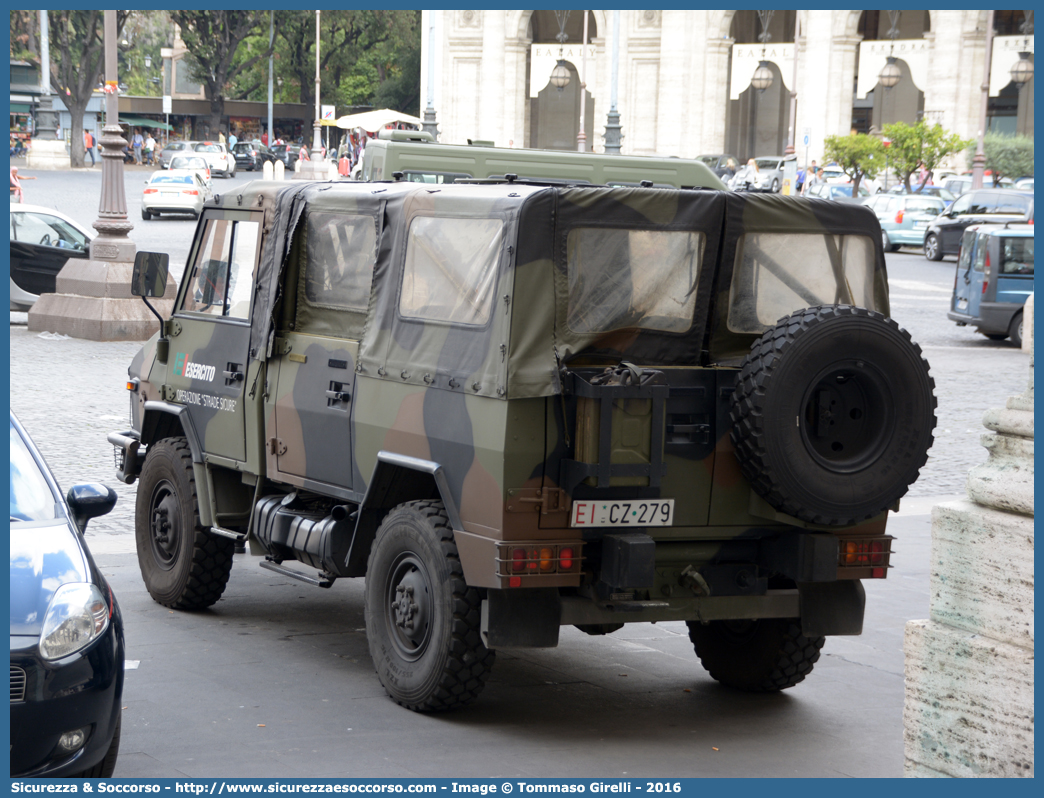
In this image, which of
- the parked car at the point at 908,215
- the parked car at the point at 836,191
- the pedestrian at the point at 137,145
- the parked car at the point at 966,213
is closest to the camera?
the parked car at the point at 966,213

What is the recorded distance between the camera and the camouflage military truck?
217 inches

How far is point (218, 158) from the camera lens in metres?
62.6

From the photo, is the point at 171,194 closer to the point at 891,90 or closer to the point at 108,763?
the point at 108,763

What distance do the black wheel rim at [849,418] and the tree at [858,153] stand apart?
145 ft

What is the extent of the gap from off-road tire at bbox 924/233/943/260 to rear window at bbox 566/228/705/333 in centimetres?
3449

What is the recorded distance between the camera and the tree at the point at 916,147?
46938mm

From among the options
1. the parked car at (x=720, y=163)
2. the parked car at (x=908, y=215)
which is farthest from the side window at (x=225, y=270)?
the parked car at (x=720, y=163)

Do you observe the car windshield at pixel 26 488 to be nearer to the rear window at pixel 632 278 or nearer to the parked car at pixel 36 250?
the rear window at pixel 632 278

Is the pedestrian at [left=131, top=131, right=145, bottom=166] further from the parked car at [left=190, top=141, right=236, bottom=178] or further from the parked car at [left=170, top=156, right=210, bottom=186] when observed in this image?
the parked car at [left=170, top=156, right=210, bottom=186]

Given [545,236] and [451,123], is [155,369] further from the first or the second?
[451,123]

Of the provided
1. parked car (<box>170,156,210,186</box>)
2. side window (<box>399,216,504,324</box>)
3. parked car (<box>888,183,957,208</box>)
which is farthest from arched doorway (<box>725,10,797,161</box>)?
side window (<box>399,216,504,324</box>)

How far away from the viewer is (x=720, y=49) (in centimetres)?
6569

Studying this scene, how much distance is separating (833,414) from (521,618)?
4.90 feet

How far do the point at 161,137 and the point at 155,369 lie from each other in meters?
96.2
